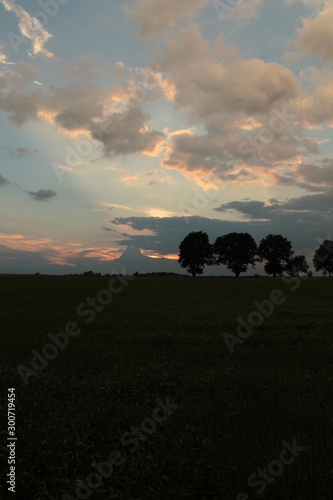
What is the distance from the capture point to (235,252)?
14675cm

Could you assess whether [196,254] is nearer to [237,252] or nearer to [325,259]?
[237,252]

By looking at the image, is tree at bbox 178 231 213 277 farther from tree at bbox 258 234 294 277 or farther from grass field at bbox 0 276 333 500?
grass field at bbox 0 276 333 500

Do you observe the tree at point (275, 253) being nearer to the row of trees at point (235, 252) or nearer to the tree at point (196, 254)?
the row of trees at point (235, 252)

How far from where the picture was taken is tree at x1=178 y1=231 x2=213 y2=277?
481ft

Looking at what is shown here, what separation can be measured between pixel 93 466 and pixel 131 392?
12.2 feet

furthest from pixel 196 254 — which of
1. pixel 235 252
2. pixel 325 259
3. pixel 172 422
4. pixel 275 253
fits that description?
pixel 172 422

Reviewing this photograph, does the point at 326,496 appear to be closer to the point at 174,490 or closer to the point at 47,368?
the point at 174,490

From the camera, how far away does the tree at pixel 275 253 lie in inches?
5989

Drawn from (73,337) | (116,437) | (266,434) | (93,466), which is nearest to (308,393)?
(266,434)

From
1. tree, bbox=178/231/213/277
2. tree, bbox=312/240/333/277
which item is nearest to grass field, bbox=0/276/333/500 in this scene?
tree, bbox=178/231/213/277

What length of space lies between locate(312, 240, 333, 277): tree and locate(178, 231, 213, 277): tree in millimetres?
64303

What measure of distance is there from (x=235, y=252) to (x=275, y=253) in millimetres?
18975

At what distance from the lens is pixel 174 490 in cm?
533

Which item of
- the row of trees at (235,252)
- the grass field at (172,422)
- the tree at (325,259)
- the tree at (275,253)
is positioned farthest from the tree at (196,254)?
the grass field at (172,422)
